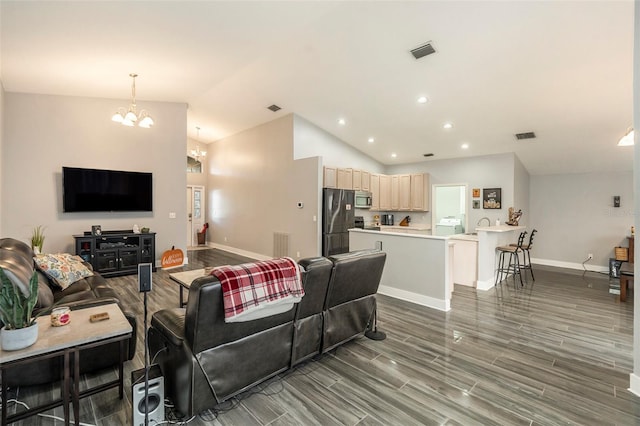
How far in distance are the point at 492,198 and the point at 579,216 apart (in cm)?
223

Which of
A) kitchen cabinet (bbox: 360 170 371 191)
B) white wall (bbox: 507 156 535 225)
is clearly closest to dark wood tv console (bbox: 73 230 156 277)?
kitchen cabinet (bbox: 360 170 371 191)

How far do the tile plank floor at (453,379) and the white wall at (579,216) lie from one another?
3555 millimetres

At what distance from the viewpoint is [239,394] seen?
213 cm

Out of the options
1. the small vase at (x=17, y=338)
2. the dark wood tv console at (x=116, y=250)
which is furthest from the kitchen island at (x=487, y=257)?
the dark wood tv console at (x=116, y=250)

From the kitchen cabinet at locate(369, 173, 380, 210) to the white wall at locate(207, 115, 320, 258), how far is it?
2.30 meters

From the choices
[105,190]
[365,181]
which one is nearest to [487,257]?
[365,181]

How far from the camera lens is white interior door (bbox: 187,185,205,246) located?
9562mm

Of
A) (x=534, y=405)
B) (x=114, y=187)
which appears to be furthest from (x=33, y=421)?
(x=114, y=187)

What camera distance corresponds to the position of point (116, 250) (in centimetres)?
543

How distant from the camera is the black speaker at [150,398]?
1.68 meters

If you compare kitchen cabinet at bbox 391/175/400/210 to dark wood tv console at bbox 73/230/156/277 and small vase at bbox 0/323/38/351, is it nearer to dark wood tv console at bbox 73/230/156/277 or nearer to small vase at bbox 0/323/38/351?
dark wood tv console at bbox 73/230/156/277

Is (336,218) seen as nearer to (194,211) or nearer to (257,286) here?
(257,286)

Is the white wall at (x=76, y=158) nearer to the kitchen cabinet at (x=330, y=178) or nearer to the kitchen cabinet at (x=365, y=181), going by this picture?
the kitchen cabinet at (x=330, y=178)

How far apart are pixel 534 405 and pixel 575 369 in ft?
2.81
